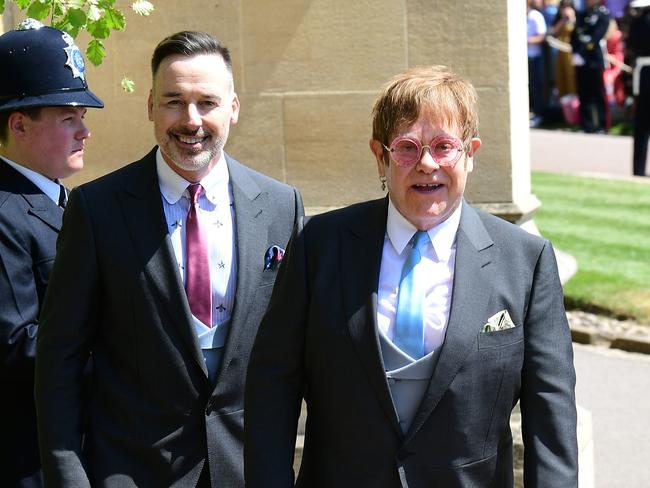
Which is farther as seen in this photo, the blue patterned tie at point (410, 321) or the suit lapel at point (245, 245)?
the suit lapel at point (245, 245)

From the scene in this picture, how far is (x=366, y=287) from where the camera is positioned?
10.6 ft

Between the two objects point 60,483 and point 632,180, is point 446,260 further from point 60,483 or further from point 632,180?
point 632,180

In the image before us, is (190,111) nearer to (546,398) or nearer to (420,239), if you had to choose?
(420,239)

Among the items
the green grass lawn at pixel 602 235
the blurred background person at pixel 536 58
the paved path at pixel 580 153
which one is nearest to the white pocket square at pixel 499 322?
the green grass lawn at pixel 602 235

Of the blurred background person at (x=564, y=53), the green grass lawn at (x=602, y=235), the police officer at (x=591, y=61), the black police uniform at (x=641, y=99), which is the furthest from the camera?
the blurred background person at (x=564, y=53)

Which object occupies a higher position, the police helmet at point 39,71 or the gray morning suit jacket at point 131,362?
the police helmet at point 39,71

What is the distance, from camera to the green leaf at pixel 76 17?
13.6ft

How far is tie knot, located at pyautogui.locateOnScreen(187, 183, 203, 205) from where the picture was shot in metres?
3.84

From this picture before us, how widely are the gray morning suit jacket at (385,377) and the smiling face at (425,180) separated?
11 cm

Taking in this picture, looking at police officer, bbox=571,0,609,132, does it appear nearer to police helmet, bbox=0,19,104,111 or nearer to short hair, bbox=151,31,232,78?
police helmet, bbox=0,19,104,111

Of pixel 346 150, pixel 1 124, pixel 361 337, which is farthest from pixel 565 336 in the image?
pixel 346 150

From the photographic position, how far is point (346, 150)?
561 centimetres

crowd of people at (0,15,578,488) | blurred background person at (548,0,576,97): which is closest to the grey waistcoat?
crowd of people at (0,15,578,488)

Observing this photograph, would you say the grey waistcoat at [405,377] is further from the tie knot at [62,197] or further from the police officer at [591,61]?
the police officer at [591,61]
